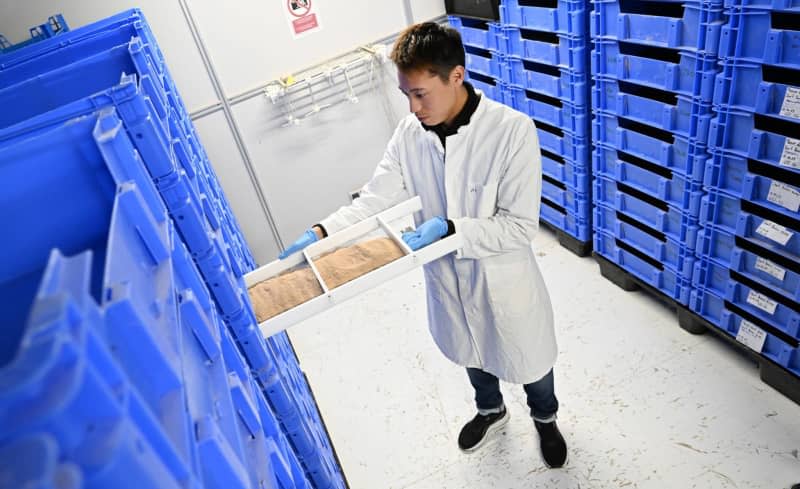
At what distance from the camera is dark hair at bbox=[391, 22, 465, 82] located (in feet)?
5.09

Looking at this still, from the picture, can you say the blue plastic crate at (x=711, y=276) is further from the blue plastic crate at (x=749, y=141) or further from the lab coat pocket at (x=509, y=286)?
the lab coat pocket at (x=509, y=286)

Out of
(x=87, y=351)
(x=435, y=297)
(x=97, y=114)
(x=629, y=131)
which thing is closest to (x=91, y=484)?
(x=87, y=351)

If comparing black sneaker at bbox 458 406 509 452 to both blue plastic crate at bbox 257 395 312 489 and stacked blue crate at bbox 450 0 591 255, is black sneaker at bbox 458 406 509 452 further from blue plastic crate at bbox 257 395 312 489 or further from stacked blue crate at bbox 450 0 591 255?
stacked blue crate at bbox 450 0 591 255

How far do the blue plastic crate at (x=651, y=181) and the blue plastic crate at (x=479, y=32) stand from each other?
1063mm

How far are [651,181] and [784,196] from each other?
0.69 metres

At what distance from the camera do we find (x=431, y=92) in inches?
63.7

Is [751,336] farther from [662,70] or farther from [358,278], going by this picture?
[358,278]

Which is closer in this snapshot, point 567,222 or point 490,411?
point 490,411

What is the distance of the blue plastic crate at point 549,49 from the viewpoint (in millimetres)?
2768

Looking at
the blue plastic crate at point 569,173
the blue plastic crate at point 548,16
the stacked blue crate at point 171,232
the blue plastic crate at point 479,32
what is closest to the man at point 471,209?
the stacked blue crate at point 171,232

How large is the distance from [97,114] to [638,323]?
2.76m

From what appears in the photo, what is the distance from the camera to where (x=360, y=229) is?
1.96m

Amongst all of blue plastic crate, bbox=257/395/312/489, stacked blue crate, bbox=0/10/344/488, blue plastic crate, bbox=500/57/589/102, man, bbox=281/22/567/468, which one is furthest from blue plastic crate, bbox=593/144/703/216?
blue plastic crate, bbox=257/395/312/489

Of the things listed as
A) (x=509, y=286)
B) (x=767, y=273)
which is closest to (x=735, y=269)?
(x=767, y=273)
